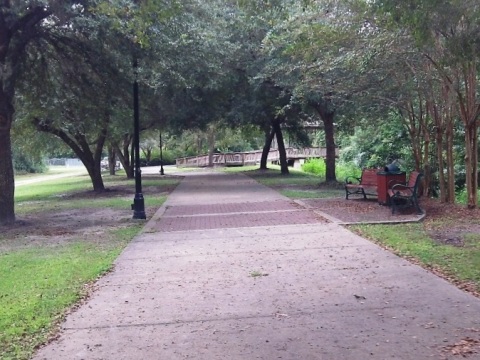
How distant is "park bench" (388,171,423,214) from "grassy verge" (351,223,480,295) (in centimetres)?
156

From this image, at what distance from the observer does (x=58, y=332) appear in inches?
215

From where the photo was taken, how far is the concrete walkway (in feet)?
16.1

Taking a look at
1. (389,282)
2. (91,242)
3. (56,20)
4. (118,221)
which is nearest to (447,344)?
(389,282)

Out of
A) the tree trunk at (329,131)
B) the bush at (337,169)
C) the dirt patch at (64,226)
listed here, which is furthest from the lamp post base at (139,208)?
the bush at (337,169)

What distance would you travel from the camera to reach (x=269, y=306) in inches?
241

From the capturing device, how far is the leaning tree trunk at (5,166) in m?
13.7

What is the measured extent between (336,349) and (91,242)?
724 centimetres

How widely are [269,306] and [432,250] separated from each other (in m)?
3.79

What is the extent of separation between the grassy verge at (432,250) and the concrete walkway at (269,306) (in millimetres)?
281

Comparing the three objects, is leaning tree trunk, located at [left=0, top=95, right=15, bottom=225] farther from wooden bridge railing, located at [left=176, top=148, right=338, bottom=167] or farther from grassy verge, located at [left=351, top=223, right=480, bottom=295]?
wooden bridge railing, located at [left=176, top=148, right=338, bottom=167]

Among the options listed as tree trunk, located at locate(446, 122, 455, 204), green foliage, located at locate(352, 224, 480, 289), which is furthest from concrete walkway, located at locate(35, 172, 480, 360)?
tree trunk, located at locate(446, 122, 455, 204)

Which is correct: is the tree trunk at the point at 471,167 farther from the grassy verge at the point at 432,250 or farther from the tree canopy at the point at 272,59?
the grassy verge at the point at 432,250

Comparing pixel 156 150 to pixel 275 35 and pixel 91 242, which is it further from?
pixel 91 242

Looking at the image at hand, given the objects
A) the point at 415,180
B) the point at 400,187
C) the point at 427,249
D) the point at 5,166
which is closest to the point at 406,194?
the point at 400,187
